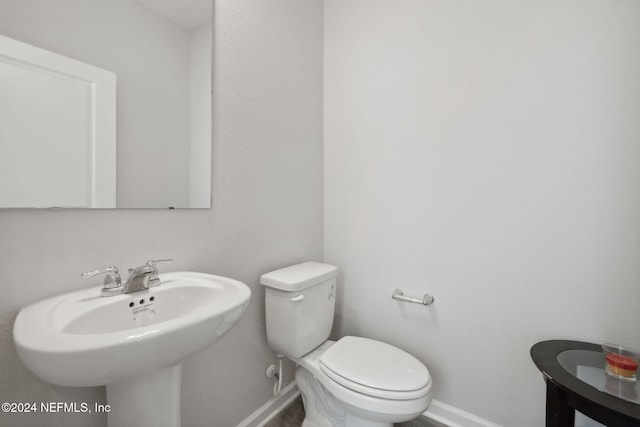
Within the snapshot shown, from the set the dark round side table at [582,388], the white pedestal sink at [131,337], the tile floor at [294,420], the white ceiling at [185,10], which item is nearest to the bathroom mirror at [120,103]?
the white ceiling at [185,10]

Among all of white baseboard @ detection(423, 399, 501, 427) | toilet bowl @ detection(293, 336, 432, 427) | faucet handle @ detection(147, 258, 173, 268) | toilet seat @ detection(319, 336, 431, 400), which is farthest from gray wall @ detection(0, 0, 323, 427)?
white baseboard @ detection(423, 399, 501, 427)

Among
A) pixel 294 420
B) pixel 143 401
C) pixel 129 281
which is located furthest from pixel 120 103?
pixel 294 420

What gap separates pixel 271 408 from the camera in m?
1.41

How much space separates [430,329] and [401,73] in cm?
136

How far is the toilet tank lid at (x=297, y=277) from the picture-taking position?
1.21m

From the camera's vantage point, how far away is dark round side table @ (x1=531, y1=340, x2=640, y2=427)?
0.70 metres

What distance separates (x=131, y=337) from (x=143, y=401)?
0.39 meters

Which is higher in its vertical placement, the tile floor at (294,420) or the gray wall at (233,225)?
the gray wall at (233,225)

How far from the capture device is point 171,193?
103cm

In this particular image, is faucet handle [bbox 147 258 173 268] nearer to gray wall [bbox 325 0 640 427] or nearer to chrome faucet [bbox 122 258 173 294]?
chrome faucet [bbox 122 258 173 294]

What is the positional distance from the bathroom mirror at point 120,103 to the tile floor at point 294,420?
45.5 inches

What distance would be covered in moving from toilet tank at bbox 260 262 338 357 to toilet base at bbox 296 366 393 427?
166 mm

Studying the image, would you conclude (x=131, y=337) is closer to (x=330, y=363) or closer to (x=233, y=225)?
(x=233, y=225)

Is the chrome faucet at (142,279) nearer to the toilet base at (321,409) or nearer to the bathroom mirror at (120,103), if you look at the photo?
the bathroom mirror at (120,103)
